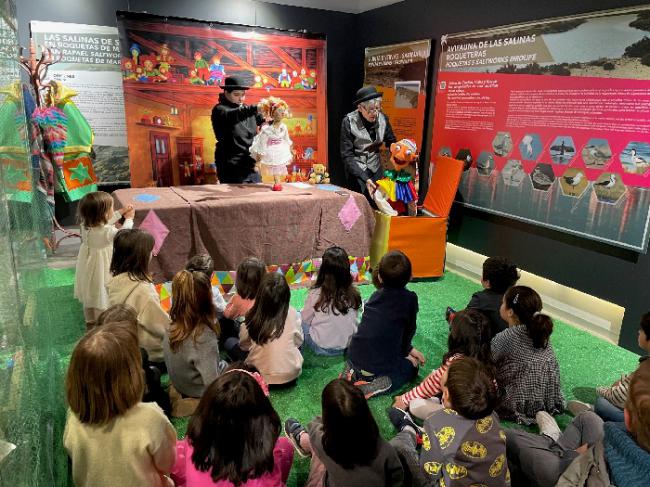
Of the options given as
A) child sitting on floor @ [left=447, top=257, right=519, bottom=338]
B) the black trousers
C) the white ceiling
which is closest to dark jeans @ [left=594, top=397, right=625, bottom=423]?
child sitting on floor @ [left=447, top=257, right=519, bottom=338]

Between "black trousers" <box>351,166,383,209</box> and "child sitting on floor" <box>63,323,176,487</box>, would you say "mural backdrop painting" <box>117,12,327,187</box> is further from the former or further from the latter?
"child sitting on floor" <box>63,323,176,487</box>

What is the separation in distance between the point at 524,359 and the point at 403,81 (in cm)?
401

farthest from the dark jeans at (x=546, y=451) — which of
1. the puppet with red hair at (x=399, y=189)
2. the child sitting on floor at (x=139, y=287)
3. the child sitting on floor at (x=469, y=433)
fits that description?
the puppet with red hair at (x=399, y=189)

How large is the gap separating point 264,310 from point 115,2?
13.6 feet

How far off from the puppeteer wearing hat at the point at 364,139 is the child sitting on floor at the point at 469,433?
126 inches

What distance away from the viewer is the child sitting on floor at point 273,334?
2.53 meters

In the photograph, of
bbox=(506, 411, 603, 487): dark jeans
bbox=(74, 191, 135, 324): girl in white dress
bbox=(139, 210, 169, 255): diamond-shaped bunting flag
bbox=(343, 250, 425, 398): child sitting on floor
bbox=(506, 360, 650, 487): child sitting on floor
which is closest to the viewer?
bbox=(506, 360, 650, 487): child sitting on floor

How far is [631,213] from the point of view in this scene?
3.40 meters

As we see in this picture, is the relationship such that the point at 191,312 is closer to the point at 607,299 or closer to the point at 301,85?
the point at 607,299

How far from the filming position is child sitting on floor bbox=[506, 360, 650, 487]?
120 centimetres

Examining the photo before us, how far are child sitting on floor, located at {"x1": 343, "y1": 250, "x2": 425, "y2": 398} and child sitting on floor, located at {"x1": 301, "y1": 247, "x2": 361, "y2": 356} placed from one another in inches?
10.4

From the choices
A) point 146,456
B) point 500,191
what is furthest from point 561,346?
point 146,456

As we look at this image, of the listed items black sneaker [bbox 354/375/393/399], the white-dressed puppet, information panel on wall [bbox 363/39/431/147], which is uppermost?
information panel on wall [bbox 363/39/431/147]

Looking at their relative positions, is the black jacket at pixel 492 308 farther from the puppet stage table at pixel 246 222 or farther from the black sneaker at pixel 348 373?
the puppet stage table at pixel 246 222
